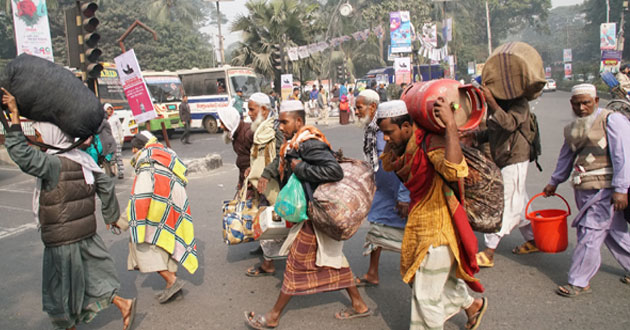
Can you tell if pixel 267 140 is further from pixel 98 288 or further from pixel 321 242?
pixel 98 288

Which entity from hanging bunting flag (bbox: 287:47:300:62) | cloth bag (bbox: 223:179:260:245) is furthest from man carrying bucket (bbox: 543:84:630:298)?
hanging bunting flag (bbox: 287:47:300:62)

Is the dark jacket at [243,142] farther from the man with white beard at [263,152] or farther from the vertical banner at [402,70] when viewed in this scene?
the vertical banner at [402,70]

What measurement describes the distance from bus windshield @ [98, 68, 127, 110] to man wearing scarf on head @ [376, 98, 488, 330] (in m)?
16.5

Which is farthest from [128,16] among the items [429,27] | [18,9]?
[18,9]

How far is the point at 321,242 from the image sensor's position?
3.43 m

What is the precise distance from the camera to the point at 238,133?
199 inches

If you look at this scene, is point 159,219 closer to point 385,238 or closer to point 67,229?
point 67,229

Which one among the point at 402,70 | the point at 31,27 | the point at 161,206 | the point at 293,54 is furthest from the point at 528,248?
the point at 293,54

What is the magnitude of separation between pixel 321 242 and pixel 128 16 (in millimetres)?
43208

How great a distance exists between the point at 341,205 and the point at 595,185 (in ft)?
6.94

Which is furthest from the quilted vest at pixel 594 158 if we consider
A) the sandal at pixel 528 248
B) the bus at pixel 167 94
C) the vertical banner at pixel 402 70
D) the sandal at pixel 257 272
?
the vertical banner at pixel 402 70

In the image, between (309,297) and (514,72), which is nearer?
(514,72)

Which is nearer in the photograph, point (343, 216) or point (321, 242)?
point (343, 216)

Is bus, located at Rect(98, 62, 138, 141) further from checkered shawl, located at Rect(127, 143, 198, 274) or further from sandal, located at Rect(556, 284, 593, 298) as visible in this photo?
sandal, located at Rect(556, 284, 593, 298)
